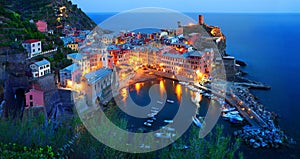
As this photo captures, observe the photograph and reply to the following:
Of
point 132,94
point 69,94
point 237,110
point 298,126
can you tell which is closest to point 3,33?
point 69,94

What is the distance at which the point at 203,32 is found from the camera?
17312 mm

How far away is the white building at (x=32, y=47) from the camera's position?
6.96 metres

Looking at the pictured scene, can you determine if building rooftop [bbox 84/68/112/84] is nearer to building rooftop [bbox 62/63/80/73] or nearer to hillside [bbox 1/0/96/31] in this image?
building rooftop [bbox 62/63/80/73]

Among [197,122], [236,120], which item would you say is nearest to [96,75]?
[197,122]

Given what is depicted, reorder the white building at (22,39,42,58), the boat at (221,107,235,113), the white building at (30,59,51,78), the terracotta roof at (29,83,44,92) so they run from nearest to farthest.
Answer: the terracotta roof at (29,83,44,92) → the white building at (30,59,51,78) → the white building at (22,39,42,58) → the boat at (221,107,235,113)

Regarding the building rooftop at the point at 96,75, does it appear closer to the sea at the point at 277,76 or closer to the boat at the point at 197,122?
the boat at the point at 197,122

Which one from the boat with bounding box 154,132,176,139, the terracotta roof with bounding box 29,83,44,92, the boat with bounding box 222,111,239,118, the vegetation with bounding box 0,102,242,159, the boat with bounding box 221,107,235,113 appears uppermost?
the terracotta roof with bounding box 29,83,44,92

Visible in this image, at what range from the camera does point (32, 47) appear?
7074 mm

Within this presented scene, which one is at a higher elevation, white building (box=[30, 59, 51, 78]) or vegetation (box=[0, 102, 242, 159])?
white building (box=[30, 59, 51, 78])

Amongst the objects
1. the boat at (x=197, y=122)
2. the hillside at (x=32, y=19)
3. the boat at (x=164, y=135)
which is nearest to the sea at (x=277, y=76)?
the boat at (x=197, y=122)

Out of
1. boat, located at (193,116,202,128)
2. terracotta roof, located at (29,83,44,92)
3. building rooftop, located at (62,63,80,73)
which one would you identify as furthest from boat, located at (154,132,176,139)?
building rooftop, located at (62,63,80,73)

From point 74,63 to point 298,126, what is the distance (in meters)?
5.73

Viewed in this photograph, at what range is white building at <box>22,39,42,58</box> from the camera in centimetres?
696

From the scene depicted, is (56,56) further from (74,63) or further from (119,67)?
(119,67)
